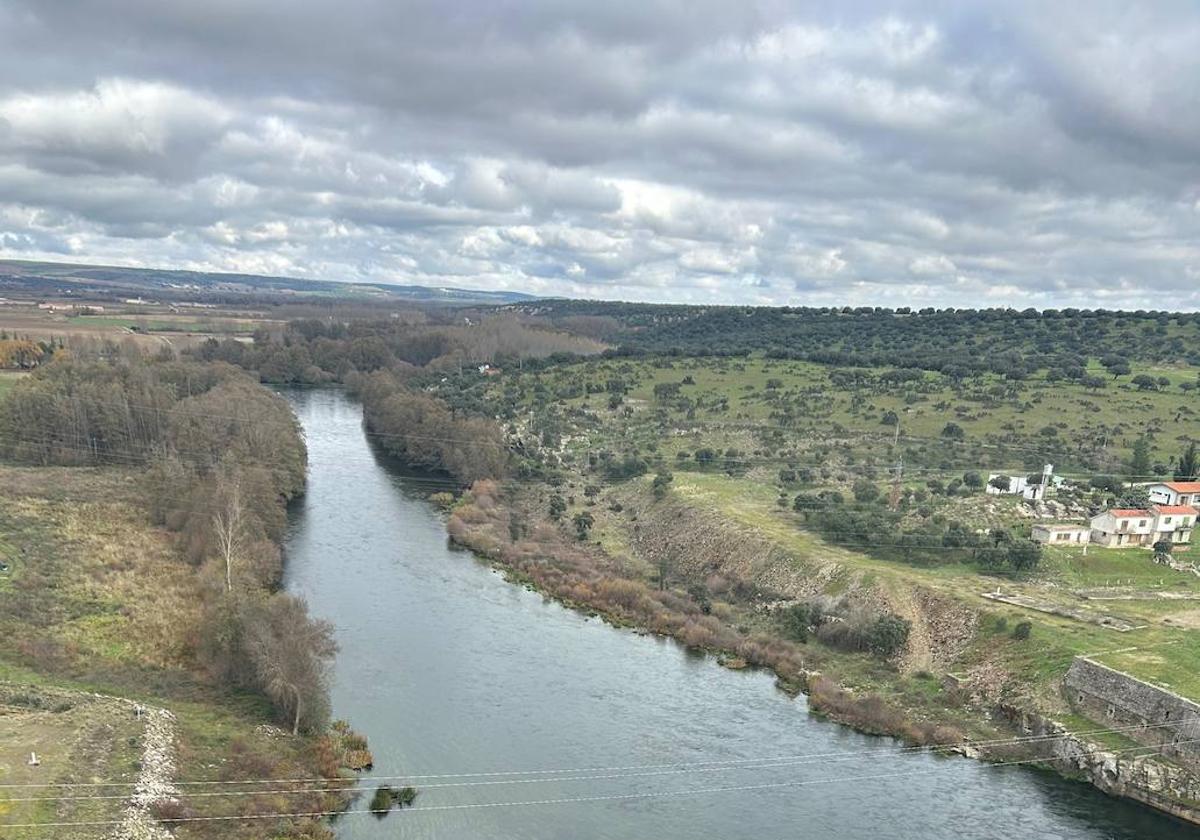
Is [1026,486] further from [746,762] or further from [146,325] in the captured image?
[146,325]

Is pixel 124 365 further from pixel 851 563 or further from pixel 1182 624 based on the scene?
pixel 1182 624

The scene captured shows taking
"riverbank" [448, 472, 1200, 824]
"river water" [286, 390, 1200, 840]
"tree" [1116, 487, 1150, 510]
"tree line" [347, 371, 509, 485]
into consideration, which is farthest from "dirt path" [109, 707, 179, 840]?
"tree" [1116, 487, 1150, 510]

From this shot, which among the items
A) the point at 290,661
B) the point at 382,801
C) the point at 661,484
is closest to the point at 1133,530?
the point at 661,484


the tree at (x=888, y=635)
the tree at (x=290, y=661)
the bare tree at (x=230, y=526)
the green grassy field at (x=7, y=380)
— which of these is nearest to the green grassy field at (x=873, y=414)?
the tree at (x=888, y=635)

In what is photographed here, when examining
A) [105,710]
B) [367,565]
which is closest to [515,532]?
[367,565]

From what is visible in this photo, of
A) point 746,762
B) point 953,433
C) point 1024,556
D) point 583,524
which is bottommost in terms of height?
point 746,762

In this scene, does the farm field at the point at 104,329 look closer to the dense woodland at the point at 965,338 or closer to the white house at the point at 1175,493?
the dense woodland at the point at 965,338
